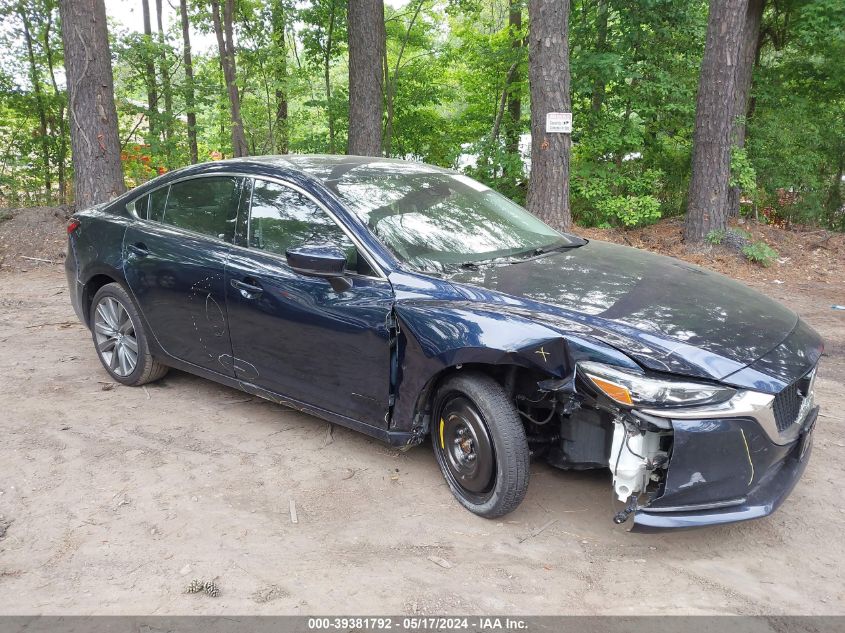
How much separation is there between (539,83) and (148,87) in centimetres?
975

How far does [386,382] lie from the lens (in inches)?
131

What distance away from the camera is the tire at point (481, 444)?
2.96 meters

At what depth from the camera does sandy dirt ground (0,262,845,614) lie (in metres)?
2.62

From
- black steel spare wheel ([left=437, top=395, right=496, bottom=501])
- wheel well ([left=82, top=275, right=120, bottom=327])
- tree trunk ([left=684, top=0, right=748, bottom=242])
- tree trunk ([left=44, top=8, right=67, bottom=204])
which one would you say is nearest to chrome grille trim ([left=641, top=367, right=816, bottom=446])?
black steel spare wheel ([left=437, top=395, right=496, bottom=501])

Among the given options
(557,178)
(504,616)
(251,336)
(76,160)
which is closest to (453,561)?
(504,616)

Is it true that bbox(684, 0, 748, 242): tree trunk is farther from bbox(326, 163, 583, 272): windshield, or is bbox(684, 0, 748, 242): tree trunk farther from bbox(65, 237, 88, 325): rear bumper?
bbox(65, 237, 88, 325): rear bumper

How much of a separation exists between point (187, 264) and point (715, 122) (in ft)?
26.4

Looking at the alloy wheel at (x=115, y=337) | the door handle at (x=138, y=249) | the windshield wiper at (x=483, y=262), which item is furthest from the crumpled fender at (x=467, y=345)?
the alloy wheel at (x=115, y=337)

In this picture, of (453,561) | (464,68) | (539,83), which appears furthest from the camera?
(464,68)

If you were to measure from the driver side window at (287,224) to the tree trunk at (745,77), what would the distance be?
9.14 metres

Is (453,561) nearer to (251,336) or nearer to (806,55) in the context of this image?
(251,336)

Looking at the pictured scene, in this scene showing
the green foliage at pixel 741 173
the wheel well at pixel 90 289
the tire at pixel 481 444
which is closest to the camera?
the tire at pixel 481 444

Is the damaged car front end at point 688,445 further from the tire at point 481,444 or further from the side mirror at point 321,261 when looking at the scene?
the side mirror at point 321,261

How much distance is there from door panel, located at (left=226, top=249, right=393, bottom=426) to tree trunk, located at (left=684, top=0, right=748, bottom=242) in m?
7.68
